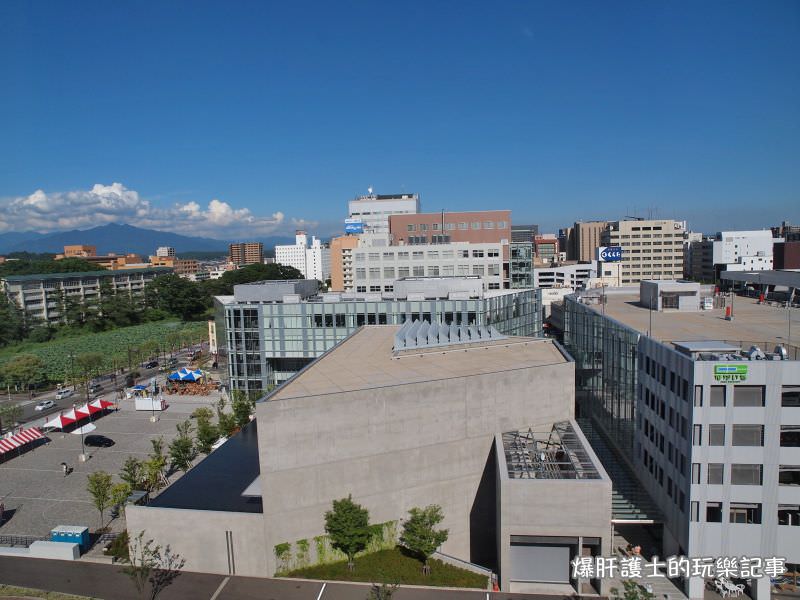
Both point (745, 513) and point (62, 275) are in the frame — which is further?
point (62, 275)

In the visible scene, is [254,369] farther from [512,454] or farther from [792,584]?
[792,584]

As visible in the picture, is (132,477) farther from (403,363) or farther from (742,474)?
(742,474)

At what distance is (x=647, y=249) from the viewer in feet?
484

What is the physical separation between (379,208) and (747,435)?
150 meters

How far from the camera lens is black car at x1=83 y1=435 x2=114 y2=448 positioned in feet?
177

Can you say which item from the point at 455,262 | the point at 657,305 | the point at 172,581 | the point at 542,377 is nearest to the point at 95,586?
the point at 172,581

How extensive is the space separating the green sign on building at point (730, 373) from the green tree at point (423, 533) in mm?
15583

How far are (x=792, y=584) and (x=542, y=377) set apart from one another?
15.5m

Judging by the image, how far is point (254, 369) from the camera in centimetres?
6169

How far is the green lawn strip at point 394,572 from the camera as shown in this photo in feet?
90.8

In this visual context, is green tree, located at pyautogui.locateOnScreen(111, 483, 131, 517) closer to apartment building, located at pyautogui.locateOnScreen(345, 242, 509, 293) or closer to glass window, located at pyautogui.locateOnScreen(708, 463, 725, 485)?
glass window, located at pyautogui.locateOnScreen(708, 463, 725, 485)

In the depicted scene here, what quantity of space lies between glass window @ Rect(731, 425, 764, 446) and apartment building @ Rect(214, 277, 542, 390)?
31.3 metres

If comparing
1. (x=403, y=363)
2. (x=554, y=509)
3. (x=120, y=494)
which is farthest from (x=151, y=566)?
(x=554, y=509)

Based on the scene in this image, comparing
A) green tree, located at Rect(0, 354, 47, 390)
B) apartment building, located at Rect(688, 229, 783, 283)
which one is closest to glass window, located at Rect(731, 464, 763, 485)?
green tree, located at Rect(0, 354, 47, 390)
